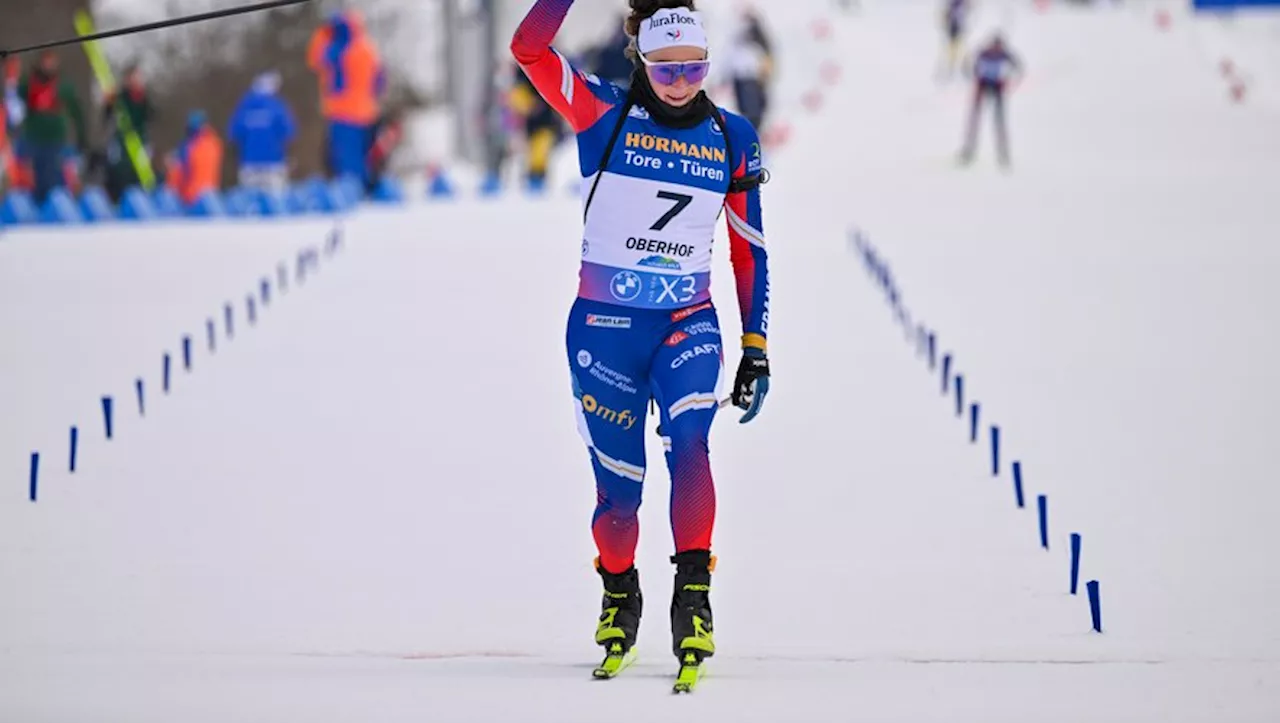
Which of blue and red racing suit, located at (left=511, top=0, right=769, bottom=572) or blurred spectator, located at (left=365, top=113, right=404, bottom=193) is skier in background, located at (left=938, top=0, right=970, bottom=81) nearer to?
blurred spectator, located at (left=365, top=113, right=404, bottom=193)

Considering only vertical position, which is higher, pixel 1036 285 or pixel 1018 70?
pixel 1018 70

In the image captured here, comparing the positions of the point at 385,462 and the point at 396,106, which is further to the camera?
the point at 396,106

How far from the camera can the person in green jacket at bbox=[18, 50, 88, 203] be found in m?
23.3

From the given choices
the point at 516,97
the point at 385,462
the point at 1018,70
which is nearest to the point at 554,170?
the point at 516,97

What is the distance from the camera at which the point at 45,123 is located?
935 inches

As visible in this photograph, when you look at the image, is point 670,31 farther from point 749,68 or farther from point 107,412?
point 749,68

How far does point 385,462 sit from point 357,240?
10.8 m

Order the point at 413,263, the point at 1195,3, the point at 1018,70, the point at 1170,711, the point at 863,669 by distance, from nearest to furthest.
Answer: the point at 1170,711
the point at 863,669
the point at 413,263
the point at 1018,70
the point at 1195,3

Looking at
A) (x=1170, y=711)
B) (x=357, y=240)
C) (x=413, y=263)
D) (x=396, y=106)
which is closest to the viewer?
(x=1170, y=711)

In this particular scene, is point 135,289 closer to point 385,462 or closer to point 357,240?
point 357,240

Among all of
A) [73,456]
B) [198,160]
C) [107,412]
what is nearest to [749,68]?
[198,160]

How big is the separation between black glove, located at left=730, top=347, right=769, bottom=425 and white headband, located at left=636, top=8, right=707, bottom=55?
0.95 meters

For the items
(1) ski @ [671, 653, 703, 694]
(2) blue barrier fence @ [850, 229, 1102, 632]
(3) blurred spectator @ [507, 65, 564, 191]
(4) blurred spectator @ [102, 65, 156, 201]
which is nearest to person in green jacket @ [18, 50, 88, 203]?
(4) blurred spectator @ [102, 65, 156, 201]

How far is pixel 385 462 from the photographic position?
10891mm
